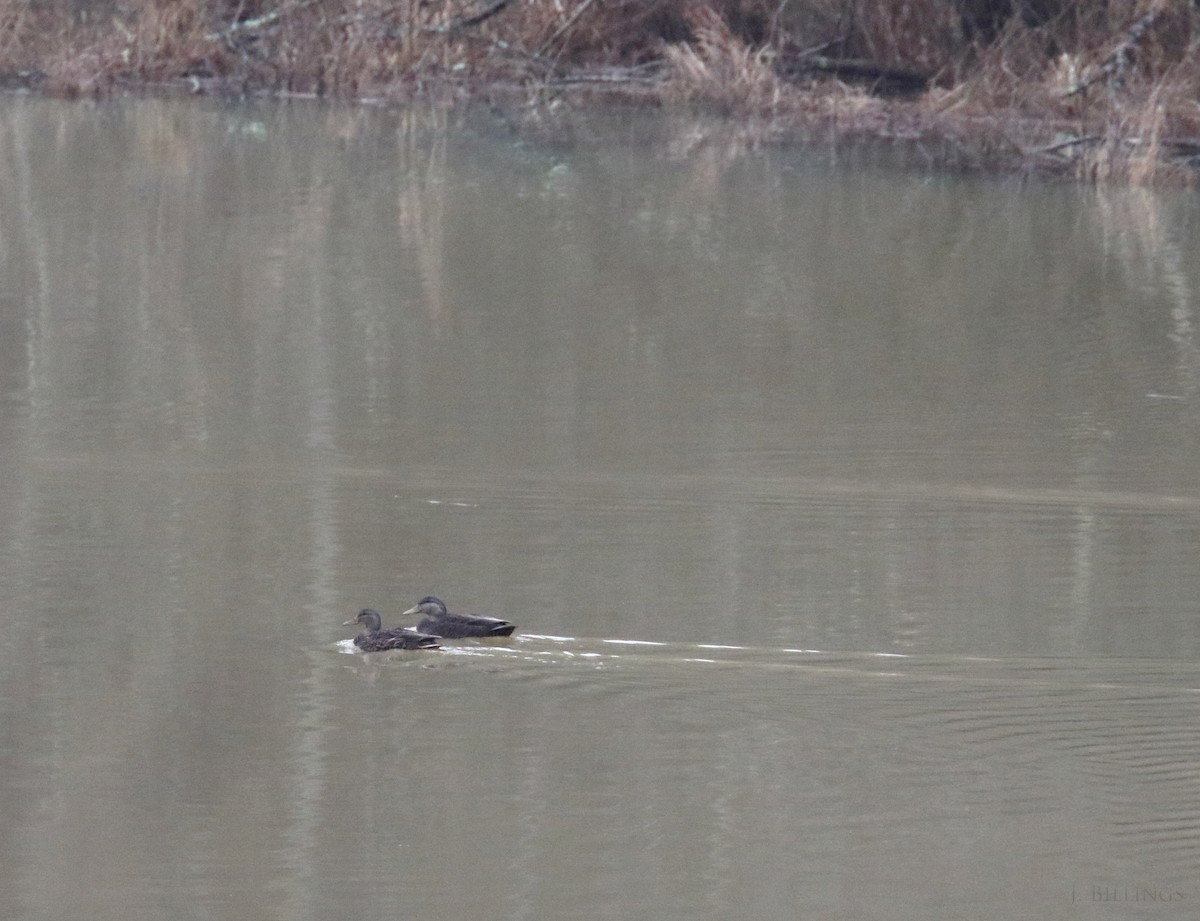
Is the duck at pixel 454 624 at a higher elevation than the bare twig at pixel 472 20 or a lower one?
lower

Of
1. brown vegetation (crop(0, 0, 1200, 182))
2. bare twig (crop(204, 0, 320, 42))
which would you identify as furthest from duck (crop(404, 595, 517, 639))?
bare twig (crop(204, 0, 320, 42))

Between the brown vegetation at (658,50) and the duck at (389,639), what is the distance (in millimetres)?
11525

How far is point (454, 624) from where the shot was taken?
530cm

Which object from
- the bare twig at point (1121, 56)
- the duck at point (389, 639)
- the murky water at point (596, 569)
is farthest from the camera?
the bare twig at point (1121, 56)

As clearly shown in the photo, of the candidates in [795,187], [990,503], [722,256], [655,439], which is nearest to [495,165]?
[795,187]

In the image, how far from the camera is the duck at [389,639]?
5.28m

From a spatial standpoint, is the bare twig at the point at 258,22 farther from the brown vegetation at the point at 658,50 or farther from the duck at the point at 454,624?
the duck at the point at 454,624

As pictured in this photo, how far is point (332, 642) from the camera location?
17.9ft

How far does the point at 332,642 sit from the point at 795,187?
8786 mm

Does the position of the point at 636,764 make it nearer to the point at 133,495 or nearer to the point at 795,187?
the point at 133,495

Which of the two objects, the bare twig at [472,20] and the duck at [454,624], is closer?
the duck at [454,624]

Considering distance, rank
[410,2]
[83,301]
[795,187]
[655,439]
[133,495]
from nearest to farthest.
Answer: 1. [133,495]
2. [655,439]
3. [83,301]
4. [795,187]
5. [410,2]

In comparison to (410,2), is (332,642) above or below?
below

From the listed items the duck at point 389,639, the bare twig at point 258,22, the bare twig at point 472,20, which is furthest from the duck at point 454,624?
the bare twig at point 258,22
